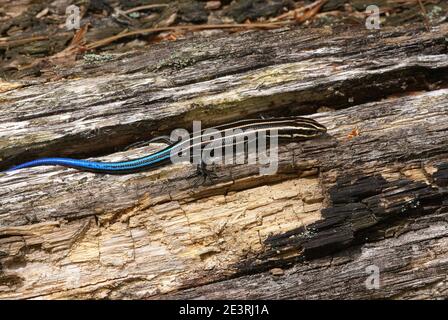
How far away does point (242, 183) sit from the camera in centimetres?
372

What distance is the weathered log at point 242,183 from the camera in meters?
3.36

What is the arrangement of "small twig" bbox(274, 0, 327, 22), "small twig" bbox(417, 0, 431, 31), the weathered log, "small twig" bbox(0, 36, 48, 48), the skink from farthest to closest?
"small twig" bbox(274, 0, 327, 22) → "small twig" bbox(0, 36, 48, 48) → "small twig" bbox(417, 0, 431, 31) → the skink → the weathered log

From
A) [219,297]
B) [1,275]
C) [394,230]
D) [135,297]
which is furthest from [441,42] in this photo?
[1,275]

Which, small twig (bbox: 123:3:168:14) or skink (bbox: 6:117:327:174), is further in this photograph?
small twig (bbox: 123:3:168:14)

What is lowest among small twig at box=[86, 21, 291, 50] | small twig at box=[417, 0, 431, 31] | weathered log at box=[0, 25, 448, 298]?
weathered log at box=[0, 25, 448, 298]

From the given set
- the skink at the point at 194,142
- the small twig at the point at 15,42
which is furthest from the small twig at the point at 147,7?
the skink at the point at 194,142

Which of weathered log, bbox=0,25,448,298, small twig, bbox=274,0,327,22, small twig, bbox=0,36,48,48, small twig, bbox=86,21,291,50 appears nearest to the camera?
weathered log, bbox=0,25,448,298

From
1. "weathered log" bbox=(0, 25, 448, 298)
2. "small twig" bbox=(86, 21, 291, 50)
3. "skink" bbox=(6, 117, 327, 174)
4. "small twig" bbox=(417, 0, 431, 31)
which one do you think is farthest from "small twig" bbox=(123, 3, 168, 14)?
"small twig" bbox=(417, 0, 431, 31)

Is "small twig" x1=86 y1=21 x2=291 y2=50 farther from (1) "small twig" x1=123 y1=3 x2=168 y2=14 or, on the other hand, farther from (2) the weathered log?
(2) the weathered log

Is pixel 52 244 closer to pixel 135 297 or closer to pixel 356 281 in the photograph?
pixel 135 297

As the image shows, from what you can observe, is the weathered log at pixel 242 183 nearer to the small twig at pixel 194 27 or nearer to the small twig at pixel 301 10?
the small twig at pixel 194 27

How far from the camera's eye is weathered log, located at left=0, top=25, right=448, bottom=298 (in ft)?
11.0

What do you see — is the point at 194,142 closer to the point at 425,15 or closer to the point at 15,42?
the point at 15,42

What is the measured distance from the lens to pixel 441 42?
4.42 metres
